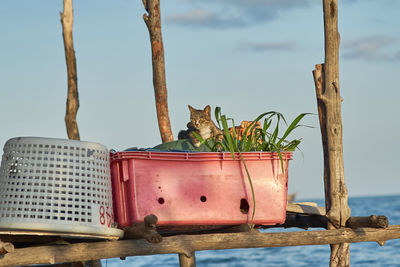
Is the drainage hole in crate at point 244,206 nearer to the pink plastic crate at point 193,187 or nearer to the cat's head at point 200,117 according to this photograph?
the pink plastic crate at point 193,187

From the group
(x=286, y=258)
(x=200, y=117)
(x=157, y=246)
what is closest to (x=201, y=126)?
(x=200, y=117)

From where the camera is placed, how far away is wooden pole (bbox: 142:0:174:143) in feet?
27.1

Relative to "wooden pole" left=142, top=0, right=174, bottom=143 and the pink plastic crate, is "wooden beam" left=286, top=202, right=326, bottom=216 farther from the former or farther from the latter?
"wooden pole" left=142, top=0, right=174, bottom=143

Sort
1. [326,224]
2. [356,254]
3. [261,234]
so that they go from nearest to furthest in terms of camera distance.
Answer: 1. [261,234]
2. [326,224]
3. [356,254]

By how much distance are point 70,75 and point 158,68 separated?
6.68 ft

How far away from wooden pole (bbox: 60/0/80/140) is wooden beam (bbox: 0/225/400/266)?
4.57 metres

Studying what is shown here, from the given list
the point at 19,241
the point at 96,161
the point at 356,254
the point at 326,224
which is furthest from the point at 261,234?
the point at 356,254

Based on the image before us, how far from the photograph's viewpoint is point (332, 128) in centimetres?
626

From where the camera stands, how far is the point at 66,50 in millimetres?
9891

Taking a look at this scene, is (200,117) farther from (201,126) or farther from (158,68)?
(158,68)

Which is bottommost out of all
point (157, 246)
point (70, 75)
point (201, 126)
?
point (157, 246)

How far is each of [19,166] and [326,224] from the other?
2686 mm

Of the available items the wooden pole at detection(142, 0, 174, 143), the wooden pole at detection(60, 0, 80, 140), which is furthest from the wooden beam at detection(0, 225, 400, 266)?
the wooden pole at detection(60, 0, 80, 140)

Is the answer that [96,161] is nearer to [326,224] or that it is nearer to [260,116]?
[260,116]
